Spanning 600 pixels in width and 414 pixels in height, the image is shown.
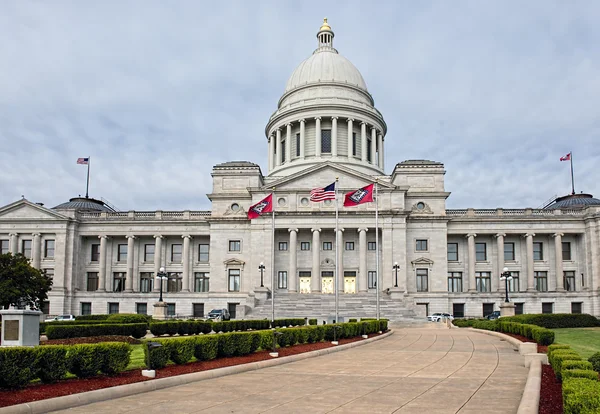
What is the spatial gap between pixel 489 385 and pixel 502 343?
49.1 ft

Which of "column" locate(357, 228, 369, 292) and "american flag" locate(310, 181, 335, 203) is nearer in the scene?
"american flag" locate(310, 181, 335, 203)

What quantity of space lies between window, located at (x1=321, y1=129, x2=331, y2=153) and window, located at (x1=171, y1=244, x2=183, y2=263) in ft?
76.8

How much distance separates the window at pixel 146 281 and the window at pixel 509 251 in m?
43.5

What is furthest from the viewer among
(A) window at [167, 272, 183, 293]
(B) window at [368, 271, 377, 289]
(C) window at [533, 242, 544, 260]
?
(A) window at [167, 272, 183, 293]

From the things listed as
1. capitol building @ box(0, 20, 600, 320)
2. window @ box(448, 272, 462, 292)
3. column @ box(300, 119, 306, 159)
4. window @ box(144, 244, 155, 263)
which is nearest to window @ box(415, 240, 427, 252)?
capitol building @ box(0, 20, 600, 320)

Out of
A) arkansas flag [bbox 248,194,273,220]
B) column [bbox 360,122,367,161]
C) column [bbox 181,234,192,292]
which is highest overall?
column [bbox 360,122,367,161]

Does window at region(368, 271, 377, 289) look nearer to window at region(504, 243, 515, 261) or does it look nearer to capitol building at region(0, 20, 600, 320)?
capitol building at region(0, 20, 600, 320)

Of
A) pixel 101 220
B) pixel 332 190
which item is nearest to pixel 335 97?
pixel 101 220

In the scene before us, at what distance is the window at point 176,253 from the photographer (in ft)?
242

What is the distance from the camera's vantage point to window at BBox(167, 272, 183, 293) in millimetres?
Answer: 72562

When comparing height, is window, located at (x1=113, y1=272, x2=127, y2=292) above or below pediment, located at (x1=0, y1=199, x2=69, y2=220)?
below

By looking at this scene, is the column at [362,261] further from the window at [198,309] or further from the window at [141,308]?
the window at [141,308]

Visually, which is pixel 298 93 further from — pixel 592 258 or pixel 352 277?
pixel 592 258

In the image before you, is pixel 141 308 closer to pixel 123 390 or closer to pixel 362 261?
pixel 362 261
